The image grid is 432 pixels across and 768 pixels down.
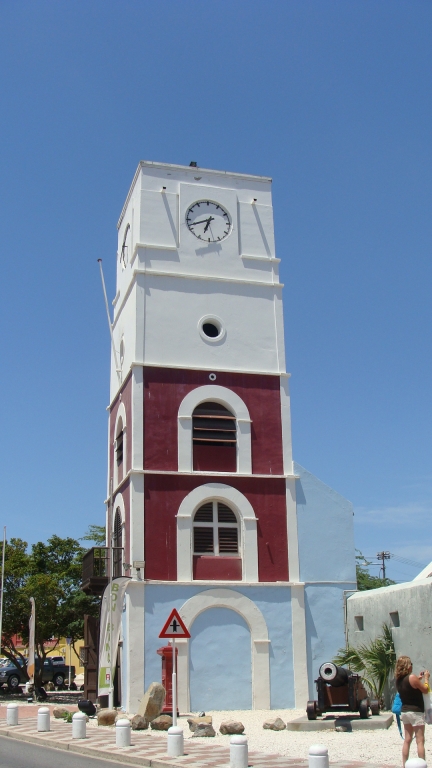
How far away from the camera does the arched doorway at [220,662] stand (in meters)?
21.1

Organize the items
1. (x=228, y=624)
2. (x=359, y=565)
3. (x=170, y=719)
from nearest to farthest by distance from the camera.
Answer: (x=170, y=719), (x=228, y=624), (x=359, y=565)

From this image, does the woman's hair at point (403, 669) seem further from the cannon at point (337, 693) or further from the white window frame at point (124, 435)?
the white window frame at point (124, 435)

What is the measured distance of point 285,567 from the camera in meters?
22.9

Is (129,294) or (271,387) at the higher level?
(129,294)

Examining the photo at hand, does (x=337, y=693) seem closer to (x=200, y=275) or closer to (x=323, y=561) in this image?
(x=323, y=561)

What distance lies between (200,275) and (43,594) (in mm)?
13682

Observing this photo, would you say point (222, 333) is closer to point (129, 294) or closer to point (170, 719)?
point (129, 294)

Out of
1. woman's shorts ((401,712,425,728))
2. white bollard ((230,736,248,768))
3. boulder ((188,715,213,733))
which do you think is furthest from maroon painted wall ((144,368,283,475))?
woman's shorts ((401,712,425,728))

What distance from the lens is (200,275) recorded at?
2475 centimetres

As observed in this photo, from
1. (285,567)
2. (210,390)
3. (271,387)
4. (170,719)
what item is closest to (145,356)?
(210,390)

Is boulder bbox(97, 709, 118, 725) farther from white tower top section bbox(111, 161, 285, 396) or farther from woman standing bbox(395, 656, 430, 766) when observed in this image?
white tower top section bbox(111, 161, 285, 396)

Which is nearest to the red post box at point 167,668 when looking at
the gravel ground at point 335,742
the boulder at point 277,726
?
the gravel ground at point 335,742

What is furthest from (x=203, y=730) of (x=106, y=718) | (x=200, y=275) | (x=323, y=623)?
(x=200, y=275)

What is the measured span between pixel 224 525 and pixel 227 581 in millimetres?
1590
